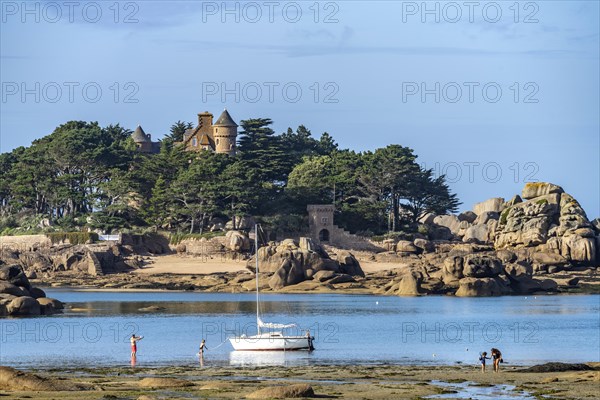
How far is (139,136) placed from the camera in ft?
523

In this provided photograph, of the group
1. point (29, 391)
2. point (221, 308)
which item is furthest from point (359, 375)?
point (221, 308)

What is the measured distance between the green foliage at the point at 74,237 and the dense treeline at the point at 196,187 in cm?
387

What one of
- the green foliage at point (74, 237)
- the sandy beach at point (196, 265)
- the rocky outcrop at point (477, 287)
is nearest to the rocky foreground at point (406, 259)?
the rocky outcrop at point (477, 287)

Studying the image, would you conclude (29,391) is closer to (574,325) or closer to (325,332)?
(325,332)

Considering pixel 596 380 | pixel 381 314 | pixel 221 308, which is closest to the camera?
pixel 596 380

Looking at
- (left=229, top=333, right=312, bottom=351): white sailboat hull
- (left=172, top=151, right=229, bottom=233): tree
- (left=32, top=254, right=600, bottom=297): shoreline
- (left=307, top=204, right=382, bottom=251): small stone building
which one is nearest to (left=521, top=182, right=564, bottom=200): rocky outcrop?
(left=32, top=254, right=600, bottom=297): shoreline

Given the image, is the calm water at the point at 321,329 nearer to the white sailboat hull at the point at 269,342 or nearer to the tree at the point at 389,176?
the white sailboat hull at the point at 269,342

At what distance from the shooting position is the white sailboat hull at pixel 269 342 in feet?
198

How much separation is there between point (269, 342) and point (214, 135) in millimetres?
88384

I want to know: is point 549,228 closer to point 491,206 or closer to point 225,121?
point 491,206

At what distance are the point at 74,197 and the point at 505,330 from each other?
68.8 metres

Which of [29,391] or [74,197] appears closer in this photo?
[29,391]

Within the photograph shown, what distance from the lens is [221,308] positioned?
9181 centimetres

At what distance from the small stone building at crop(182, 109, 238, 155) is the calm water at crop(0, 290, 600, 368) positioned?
4096 centimetres
